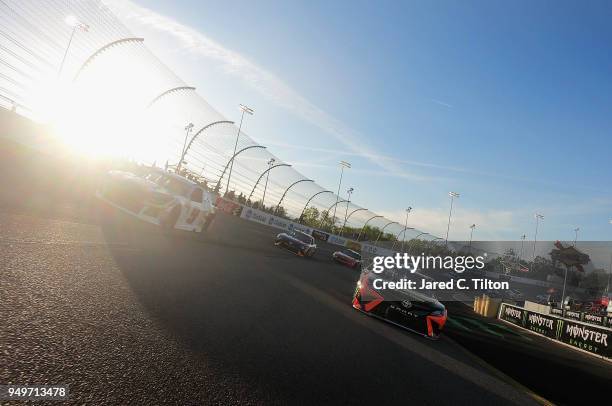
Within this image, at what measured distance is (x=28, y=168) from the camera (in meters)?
14.4

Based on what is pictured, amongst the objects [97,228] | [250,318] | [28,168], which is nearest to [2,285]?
[250,318]

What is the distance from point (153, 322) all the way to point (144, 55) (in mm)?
23914

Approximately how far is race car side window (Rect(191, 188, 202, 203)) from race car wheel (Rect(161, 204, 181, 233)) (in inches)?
35.4

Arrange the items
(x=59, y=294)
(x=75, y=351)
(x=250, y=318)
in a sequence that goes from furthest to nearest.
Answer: (x=250, y=318), (x=59, y=294), (x=75, y=351)

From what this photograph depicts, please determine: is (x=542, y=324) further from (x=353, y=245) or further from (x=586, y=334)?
(x=353, y=245)

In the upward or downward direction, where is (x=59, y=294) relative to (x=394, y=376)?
upward

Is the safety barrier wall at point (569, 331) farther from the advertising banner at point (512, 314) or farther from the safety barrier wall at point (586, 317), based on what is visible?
the safety barrier wall at point (586, 317)

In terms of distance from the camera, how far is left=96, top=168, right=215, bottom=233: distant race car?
32.2 feet

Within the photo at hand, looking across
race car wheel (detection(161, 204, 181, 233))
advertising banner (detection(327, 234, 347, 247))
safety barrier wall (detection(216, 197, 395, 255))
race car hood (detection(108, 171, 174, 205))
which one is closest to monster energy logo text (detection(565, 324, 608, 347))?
race car wheel (detection(161, 204, 181, 233))

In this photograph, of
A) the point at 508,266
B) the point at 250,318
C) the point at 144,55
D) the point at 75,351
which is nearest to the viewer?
the point at 75,351

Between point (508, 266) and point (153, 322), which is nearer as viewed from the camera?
point (153, 322)

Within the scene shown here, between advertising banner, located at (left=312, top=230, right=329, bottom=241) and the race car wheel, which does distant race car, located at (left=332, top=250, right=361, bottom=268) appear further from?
advertising banner, located at (left=312, top=230, right=329, bottom=241)

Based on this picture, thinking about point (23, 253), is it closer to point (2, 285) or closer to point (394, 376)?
point (2, 285)

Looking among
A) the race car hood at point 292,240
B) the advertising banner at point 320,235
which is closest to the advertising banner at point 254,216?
the advertising banner at point 320,235
